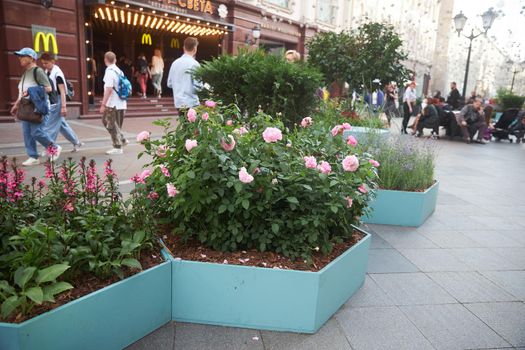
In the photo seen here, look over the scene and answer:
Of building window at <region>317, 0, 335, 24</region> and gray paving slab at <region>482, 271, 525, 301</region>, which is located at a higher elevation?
building window at <region>317, 0, 335, 24</region>

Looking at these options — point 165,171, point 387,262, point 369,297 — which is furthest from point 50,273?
point 387,262

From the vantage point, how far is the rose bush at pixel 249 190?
8.21 ft

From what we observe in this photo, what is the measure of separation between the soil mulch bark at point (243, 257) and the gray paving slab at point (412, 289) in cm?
63

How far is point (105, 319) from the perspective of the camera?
2.12 metres

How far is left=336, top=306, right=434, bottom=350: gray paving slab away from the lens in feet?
7.95

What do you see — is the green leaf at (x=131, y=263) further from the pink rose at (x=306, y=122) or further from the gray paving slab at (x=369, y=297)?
the pink rose at (x=306, y=122)

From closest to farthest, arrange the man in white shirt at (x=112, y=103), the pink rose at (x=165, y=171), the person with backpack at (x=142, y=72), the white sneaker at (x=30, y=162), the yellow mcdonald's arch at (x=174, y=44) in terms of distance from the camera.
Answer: the pink rose at (x=165, y=171), the white sneaker at (x=30, y=162), the man in white shirt at (x=112, y=103), the person with backpack at (x=142, y=72), the yellow mcdonald's arch at (x=174, y=44)

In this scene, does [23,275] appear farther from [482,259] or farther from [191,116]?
[482,259]

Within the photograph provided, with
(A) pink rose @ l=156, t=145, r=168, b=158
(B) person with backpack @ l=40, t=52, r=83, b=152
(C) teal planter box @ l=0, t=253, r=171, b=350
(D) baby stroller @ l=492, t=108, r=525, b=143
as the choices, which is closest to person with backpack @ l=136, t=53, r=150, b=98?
(B) person with backpack @ l=40, t=52, r=83, b=152

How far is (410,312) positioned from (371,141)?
9.71 ft

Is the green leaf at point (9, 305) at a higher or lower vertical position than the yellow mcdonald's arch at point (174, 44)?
lower

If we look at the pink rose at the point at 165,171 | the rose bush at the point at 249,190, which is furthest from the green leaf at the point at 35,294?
the pink rose at the point at 165,171

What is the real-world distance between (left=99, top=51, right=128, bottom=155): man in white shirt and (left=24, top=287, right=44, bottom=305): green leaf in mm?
5798

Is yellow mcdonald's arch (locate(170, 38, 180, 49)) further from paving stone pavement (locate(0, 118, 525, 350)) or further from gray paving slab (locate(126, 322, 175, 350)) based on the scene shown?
gray paving slab (locate(126, 322, 175, 350))
